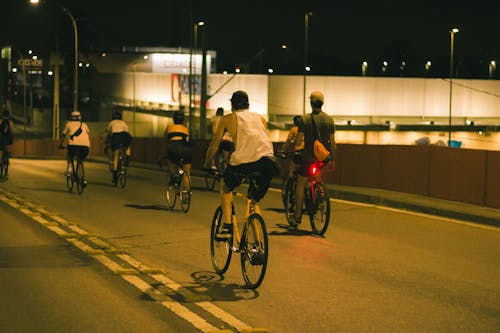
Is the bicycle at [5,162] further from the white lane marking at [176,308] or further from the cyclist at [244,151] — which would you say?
the cyclist at [244,151]

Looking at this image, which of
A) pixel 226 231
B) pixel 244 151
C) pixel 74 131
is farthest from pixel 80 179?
pixel 244 151

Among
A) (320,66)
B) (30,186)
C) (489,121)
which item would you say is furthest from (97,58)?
(30,186)

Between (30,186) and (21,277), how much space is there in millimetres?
12892

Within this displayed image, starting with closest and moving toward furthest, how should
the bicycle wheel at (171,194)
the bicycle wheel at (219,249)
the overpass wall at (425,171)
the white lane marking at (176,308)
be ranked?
the white lane marking at (176,308) < the bicycle wheel at (219,249) < the bicycle wheel at (171,194) < the overpass wall at (425,171)

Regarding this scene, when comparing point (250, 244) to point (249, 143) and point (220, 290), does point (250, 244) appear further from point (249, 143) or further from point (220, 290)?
point (249, 143)

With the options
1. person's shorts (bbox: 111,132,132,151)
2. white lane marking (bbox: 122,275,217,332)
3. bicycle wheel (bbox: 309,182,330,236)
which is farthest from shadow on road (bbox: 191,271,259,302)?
person's shorts (bbox: 111,132,132,151)

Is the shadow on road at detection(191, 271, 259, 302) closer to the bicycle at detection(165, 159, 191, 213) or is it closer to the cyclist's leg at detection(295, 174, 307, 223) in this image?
the cyclist's leg at detection(295, 174, 307, 223)

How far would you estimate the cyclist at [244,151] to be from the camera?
28.1 feet

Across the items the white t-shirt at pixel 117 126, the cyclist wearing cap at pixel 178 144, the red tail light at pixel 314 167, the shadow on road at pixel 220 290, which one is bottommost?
the shadow on road at pixel 220 290

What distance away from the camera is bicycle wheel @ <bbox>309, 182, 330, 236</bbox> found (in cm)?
1227

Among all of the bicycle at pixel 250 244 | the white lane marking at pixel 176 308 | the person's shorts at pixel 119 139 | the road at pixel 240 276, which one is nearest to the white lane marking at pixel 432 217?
the road at pixel 240 276

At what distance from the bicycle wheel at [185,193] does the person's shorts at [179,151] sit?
42 centimetres

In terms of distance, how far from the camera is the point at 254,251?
830cm

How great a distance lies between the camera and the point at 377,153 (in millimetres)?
20062
